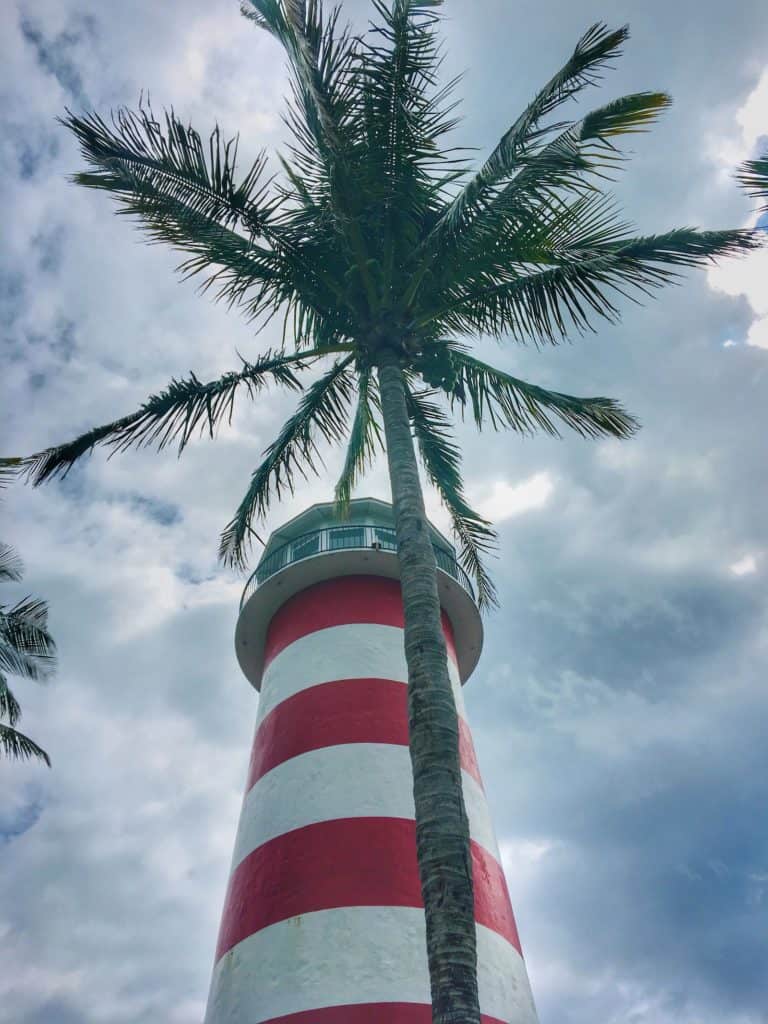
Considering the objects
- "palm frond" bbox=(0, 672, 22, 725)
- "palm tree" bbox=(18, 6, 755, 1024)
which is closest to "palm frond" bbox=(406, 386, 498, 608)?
"palm tree" bbox=(18, 6, 755, 1024)

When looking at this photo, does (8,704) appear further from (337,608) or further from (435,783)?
(435,783)

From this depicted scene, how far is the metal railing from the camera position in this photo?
1753 centimetres

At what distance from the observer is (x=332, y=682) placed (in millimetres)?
15633

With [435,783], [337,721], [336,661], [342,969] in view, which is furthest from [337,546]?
[435,783]

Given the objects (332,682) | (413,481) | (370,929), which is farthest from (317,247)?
(370,929)

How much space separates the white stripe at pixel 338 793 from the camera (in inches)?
540

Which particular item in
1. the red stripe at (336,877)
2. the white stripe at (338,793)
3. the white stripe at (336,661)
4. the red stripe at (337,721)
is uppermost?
the white stripe at (336,661)

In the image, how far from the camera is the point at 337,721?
14.9m

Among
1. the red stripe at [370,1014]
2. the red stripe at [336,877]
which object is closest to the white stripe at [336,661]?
A: the red stripe at [336,877]

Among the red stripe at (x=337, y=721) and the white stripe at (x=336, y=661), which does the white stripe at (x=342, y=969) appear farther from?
the white stripe at (x=336, y=661)

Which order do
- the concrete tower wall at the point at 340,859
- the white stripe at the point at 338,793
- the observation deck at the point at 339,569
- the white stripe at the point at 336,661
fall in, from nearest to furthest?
the concrete tower wall at the point at 340,859, the white stripe at the point at 338,793, the white stripe at the point at 336,661, the observation deck at the point at 339,569

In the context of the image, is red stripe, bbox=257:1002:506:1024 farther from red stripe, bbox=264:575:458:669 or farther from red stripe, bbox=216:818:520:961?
red stripe, bbox=264:575:458:669

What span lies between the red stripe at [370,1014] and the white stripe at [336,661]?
568 centimetres

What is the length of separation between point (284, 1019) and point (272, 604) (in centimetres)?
870
